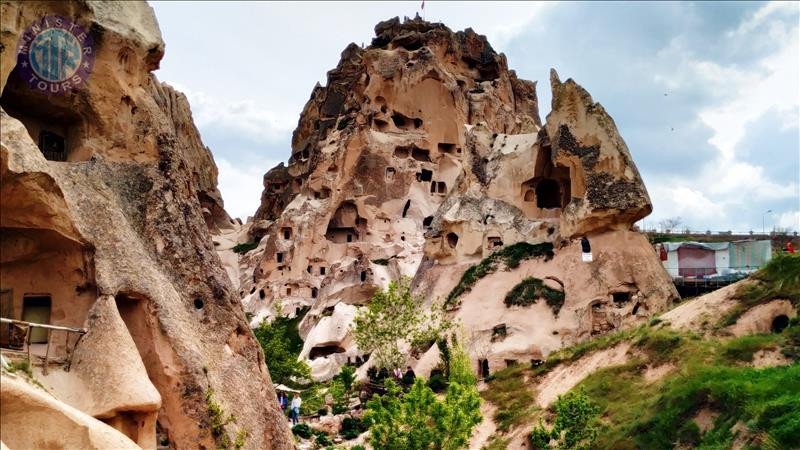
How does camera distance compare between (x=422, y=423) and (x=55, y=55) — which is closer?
(x=55, y=55)

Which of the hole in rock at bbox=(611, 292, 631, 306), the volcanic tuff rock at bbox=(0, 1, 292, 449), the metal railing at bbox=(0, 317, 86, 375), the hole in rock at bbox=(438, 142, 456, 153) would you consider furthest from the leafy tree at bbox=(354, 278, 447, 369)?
the hole in rock at bbox=(438, 142, 456, 153)

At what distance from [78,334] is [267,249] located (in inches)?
1894

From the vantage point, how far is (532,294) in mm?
37688

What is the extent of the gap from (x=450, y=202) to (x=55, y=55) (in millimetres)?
29022

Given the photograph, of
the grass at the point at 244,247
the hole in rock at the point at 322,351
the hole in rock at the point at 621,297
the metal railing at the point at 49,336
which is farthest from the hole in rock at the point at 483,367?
the grass at the point at 244,247

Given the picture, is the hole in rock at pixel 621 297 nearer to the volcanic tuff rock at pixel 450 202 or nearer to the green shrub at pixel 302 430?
the volcanic tuff rock at pixel 450 202

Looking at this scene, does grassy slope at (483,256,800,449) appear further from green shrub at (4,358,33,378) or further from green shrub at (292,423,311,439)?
green shrub at (4,358,33,378)

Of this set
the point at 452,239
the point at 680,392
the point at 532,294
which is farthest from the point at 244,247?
the point at 680,392

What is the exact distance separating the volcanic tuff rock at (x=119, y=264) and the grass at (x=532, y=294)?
788 inches

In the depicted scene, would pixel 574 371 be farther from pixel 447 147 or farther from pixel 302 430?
pixel 447 147

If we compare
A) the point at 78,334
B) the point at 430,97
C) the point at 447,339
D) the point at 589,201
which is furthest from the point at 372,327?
the point at 430,97

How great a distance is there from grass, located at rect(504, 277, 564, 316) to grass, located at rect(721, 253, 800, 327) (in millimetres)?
8987

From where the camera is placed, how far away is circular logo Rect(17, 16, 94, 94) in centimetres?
1686

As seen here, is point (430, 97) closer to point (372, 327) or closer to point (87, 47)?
point (372, 327)
